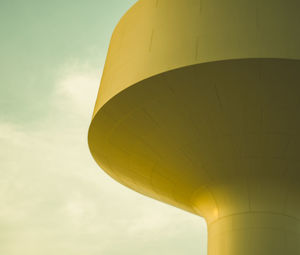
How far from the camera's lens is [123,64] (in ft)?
27.7

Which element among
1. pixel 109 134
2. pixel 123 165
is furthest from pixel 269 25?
pixel 123 165

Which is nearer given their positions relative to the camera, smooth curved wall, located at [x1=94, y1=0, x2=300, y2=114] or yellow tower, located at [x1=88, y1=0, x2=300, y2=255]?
smooth curved wall, located at [x1=94, y1=0, x2=300, y2=114]

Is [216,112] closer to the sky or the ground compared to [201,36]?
closer to the ground

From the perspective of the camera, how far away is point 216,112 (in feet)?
25.1

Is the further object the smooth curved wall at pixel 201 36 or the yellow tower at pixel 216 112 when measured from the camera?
the yellow tower at pixel 216 112

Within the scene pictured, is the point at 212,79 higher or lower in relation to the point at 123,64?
lower

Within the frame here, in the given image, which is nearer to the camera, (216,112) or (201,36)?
(201,36)

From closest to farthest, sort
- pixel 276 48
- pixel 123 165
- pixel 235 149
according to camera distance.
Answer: pixel 276 48, pixel 235 149, pixel 123 165

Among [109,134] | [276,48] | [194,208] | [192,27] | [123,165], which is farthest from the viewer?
[194,208]

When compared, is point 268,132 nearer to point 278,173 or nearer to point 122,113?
point 278,173

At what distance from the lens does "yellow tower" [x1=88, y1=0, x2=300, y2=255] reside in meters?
7.07

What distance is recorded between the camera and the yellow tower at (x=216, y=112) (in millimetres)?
7070

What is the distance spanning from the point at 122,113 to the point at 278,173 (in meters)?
3.68

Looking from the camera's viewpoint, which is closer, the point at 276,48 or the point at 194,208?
the point at 276,48
